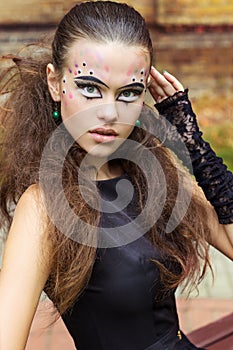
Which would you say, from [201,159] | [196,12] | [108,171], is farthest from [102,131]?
[196,12]

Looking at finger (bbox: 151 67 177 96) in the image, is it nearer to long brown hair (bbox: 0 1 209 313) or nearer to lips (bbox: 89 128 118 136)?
long brown hair (bbox: 0 1 209 313)

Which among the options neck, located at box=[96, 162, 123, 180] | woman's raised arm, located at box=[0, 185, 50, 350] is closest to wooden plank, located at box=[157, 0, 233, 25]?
neck, located at box=[96, 162, 123, 180]

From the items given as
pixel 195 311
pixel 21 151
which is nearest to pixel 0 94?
pixel 21 151

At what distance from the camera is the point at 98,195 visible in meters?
1.93

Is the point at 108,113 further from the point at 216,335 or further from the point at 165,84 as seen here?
the point at 216,335

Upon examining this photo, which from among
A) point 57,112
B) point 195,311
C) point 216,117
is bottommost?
point 195,311

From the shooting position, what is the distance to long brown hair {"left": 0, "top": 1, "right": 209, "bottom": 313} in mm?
1797

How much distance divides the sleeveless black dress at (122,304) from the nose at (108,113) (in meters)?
0.25

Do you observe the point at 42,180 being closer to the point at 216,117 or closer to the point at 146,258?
the point at 146,258

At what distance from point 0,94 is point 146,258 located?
731mm

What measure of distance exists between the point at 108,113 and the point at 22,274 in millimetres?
461

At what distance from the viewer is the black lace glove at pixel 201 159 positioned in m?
2.09

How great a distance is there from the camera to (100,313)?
185 centimetres

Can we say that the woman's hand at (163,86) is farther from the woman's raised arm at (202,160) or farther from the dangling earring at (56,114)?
the dangling earring at (56,114)
